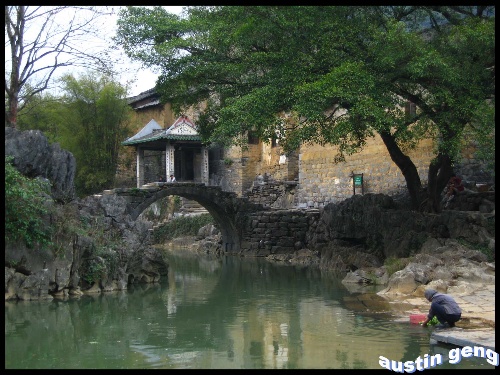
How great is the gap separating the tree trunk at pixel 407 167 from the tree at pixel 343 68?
3 cm

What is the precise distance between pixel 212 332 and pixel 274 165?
2345 centimetres

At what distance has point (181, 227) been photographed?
3281cm

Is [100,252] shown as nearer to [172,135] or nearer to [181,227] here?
[172,135]

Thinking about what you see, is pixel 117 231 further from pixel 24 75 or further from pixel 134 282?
pixel 24 75

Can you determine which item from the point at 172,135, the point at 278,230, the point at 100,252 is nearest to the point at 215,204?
the point at 278,230

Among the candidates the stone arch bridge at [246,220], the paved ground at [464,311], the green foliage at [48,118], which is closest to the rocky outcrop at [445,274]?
the paved ground at [464,311]

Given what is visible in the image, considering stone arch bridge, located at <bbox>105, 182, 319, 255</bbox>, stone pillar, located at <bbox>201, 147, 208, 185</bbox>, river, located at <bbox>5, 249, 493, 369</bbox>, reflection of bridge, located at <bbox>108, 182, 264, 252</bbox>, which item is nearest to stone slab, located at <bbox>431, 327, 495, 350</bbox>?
river, located at <bbox>5, 249, 493, 369</bbox>

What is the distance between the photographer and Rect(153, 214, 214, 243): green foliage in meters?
32.1

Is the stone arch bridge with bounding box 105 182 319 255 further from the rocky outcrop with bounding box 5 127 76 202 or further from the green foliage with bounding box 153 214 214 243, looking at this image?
the rocky outcrop with bounding box 5 127 76 202

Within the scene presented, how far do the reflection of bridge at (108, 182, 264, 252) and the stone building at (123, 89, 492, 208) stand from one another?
2.22 metres

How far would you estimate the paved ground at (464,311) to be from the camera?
8.65m

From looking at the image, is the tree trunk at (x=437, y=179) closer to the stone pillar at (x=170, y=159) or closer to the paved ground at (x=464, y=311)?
the paved ground at (x=464, y=311)

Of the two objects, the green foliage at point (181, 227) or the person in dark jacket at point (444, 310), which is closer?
the person in dark jacket at point (444, 310)

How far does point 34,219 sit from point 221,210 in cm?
1302
